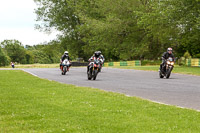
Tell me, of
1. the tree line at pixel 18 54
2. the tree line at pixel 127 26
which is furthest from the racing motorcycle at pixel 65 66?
the tree line at pixel 18 54

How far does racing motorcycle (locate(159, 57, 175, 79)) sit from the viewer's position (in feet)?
76.9

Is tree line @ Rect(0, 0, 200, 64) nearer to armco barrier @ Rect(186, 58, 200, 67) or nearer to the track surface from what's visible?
armco barrier @ Rect(186, 58, 200, 67)

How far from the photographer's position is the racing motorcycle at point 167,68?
76.9 ft

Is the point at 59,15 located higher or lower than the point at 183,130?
higher

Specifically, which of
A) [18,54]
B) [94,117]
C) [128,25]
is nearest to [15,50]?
[18,54]

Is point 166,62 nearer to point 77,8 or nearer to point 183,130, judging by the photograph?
point 183,130

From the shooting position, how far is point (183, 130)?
651cm

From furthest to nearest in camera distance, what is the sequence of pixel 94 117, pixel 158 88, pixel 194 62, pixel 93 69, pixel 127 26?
1. pixel 127 26
2. pixel 194 62
3. pixel 93 69
4. pixel 158 88
5. pixel 94 117

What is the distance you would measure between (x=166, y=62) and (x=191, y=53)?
37.9m

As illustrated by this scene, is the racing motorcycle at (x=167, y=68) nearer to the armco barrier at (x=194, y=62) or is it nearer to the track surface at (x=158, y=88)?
the track surface at (x=158, y=88)

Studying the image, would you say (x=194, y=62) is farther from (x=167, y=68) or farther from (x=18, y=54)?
(x=18, y=54)

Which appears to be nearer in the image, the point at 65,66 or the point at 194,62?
the point at 65,66

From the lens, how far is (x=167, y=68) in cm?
2362

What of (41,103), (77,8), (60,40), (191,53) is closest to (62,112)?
(41,103)
